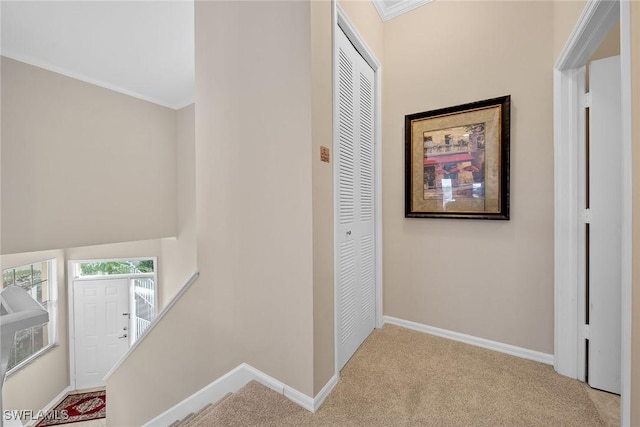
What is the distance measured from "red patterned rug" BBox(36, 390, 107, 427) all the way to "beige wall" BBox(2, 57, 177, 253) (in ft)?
9.83

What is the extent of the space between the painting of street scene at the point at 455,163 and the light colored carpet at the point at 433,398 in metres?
1.23

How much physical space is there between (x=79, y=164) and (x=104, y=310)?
116 inches

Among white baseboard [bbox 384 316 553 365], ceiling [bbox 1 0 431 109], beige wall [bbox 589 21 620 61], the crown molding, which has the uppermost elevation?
ceiling [bbox 1 0 431 109]

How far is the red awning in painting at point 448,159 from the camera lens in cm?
206

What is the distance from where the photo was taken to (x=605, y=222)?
1523mm

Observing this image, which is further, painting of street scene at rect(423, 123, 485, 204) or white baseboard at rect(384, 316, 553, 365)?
painting of street scene at rect(423, 123, 485, 204)

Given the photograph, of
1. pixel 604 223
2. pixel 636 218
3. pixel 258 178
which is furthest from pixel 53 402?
pixel 604 223

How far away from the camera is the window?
4.02 m

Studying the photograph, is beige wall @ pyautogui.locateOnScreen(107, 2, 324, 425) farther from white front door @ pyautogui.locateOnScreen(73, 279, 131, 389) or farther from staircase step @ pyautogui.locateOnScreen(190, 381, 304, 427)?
white front door @ pyautogui.locateOnScreen(73, 279, 131, 389)

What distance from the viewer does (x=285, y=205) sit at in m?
1.54

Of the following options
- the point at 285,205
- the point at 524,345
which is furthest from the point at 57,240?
the point at 524,345

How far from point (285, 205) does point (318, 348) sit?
84 cm

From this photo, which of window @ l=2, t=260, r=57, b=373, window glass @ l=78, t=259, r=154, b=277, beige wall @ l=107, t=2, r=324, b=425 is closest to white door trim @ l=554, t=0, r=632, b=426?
beige wall @ l=107, t=2, r=324, b=425

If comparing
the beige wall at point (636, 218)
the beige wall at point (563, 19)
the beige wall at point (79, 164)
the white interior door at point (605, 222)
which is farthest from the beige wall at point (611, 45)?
the beige wall at point (79, 164)
